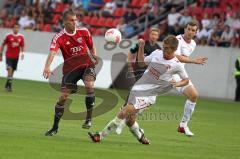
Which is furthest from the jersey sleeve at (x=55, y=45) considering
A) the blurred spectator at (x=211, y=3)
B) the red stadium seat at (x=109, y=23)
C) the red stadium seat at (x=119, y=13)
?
the red stadium seat at (x=119, y=13)

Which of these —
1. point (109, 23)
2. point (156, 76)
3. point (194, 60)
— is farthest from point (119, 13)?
point (156, 76)

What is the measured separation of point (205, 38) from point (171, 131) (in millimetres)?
16004

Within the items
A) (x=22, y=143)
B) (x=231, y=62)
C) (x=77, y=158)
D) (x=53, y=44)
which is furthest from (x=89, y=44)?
(x=231, y=62)

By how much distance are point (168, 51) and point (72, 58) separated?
2619 mm

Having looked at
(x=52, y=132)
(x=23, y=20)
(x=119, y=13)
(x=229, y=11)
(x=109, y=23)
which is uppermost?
(x=52, y=132)

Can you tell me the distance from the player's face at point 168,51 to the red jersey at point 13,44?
1532 cm

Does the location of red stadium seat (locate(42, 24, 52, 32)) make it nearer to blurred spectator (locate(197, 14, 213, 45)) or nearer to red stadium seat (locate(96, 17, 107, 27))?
red stadium seat (locate(96, 17, 107, 27))

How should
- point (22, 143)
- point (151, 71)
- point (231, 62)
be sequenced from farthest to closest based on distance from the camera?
point (231, 62), point (151, 71), point (22, 143)

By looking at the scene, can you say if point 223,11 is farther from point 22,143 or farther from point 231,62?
point 22,143

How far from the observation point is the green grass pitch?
12.3 metres

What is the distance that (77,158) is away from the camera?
11.5 meters

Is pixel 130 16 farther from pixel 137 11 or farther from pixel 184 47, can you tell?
pixel 184 47

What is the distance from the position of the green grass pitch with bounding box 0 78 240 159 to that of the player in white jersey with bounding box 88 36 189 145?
12.8 inches

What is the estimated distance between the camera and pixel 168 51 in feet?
44.1
